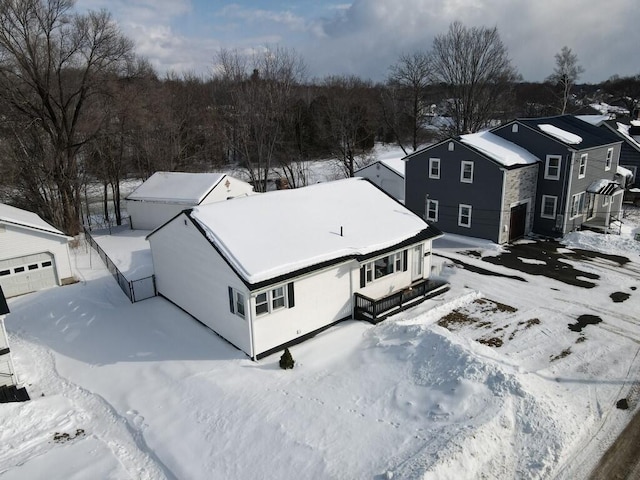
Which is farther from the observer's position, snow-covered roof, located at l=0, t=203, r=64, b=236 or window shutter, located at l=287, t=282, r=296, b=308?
snow-covered roof, located at l=0, t=203, r=64, b=236

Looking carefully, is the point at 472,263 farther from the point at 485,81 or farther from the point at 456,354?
the point at 485,81

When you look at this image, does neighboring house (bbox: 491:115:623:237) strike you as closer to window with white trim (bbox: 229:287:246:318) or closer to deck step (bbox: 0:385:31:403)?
window with white trim (bbox: 229:287:246:318)

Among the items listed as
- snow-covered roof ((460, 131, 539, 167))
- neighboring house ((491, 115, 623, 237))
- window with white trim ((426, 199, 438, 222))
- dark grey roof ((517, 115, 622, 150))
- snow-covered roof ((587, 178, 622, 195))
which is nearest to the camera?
snow-covered roof ((460, 131, 539, 167))

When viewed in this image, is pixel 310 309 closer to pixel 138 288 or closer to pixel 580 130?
pixel 138 288

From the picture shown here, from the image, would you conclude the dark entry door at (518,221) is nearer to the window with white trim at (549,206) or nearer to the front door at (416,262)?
the window with white trim at (549,206)

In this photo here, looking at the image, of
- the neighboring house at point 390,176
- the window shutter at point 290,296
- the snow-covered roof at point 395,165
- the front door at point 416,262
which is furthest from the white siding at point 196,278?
the snow-covered roof at point 395,165

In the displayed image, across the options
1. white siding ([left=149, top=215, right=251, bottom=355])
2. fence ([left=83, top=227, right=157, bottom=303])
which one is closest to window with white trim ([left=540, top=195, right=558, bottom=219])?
white siding ([left=149, top=215, right=251, bottom=355])

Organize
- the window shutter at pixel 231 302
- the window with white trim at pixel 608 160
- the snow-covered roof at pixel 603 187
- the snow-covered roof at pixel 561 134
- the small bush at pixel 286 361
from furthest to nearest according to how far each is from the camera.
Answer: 1. the window with white trim at pixel 608 160
2. the snow-covered roof at pixel 603 187
3. the snow-covered roof at pixel 561 134
4. the window shutter at pixel 231 302
5. the small bush at pixel 286 361
